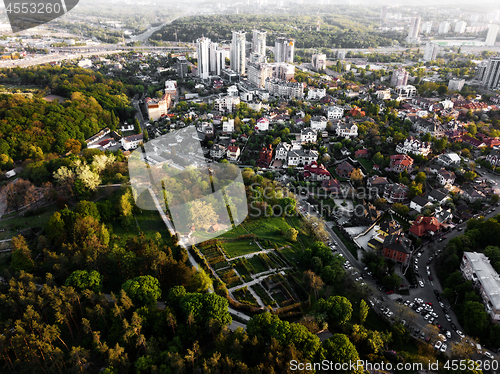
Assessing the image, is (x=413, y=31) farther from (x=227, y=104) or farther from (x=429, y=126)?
(x=227, y=104)

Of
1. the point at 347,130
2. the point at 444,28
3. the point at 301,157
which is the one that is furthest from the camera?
the point at 444,28

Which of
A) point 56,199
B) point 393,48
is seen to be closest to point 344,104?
point 56,199

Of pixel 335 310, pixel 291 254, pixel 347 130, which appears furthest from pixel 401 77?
pixel 335 310

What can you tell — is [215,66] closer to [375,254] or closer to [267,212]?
[267,212]

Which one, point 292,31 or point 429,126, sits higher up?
point 292,31

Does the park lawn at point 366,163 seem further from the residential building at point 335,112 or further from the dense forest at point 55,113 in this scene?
the dense forest at point 55,113

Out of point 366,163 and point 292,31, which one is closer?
point 366,163
